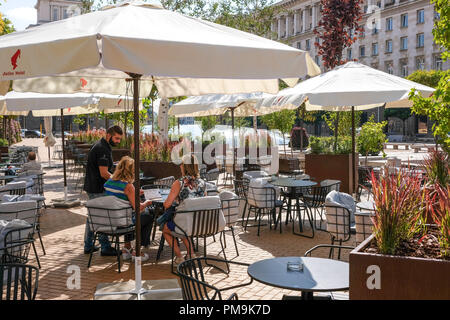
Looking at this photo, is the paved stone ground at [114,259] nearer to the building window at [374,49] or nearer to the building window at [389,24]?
the building window at [389,24]

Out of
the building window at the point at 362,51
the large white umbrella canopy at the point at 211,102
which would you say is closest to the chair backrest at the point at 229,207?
the large white umbrella canopy at the point at 211,102

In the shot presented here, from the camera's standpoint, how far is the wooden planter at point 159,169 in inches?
447

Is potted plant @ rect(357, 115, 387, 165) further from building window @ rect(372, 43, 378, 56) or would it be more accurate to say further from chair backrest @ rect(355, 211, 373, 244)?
building window @ rect(372, 43, 378, 56)

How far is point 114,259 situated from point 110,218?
993mm

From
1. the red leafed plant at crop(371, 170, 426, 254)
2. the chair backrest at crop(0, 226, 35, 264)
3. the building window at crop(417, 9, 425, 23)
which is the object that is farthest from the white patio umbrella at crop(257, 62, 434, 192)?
A: the building window at crop(417, 9, 425, 23)

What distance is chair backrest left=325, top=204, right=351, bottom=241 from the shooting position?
20.2 feet

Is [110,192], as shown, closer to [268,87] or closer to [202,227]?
[202,227]

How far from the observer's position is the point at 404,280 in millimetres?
3174

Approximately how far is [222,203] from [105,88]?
3002 millimetres

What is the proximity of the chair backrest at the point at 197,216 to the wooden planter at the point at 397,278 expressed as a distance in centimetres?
307

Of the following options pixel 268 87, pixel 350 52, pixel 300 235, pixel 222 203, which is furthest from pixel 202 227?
pixel 350 52

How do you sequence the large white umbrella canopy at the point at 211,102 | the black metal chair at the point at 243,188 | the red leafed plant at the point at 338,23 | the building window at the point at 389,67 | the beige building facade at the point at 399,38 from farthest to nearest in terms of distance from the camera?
the building window at the point at 389,67 → the beige building facade at the point at 399,38 → the red leafed plant at the point at 338,23 → the large white umbrella canopy at the point at 211,102 → the black metal chair at the point at 243,188

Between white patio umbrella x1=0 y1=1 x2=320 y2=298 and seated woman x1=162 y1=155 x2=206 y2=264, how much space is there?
136cm
